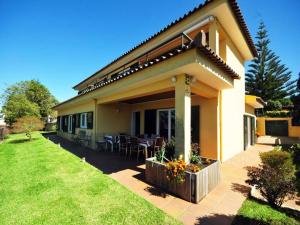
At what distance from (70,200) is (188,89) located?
478cm

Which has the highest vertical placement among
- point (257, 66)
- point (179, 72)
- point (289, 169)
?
point (257, 66)

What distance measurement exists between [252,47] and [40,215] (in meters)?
12.2

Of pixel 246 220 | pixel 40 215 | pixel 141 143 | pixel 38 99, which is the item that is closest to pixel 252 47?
pixel 141 143

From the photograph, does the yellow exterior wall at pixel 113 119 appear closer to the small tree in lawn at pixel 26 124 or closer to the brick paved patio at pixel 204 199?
the brick paved patio at pixel 204 199

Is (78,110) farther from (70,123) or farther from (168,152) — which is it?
(168,152)

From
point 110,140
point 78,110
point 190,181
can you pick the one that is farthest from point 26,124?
point 190,181

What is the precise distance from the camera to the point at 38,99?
120 ft

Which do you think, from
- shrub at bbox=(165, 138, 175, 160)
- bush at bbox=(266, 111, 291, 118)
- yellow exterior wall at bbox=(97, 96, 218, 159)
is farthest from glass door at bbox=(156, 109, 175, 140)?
bush at bbox=(266, 111, 291, 118)

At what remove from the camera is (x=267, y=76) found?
29094 millimetres

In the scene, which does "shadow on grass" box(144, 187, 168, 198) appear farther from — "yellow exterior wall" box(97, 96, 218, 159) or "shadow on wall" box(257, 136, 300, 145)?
"shadow on wall" box(257, 136, 300, 145)

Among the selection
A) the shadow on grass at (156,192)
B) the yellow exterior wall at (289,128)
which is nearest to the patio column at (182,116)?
the shadow on grass at (156,192)

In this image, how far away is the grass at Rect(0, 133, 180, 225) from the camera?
3.57m

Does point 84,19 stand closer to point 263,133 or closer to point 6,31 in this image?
point 6,31

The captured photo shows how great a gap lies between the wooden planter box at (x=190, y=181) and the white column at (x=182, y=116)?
31.4 inches
